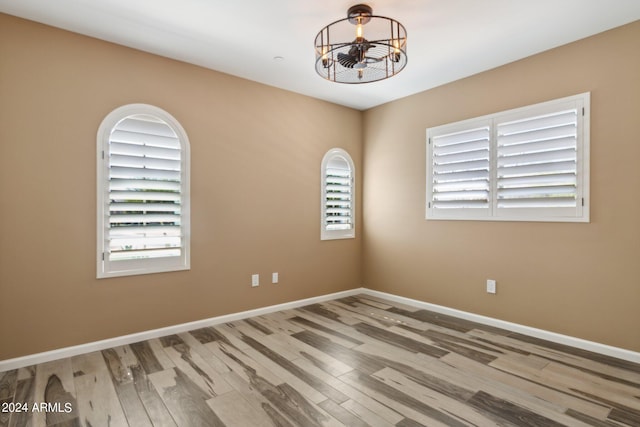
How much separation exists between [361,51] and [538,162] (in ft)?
6.78

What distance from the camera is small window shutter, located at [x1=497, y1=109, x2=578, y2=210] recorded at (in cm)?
308

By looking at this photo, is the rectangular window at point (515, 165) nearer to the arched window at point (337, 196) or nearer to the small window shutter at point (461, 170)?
the small window shutter at point (461, 170)

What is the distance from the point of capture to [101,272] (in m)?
3.00

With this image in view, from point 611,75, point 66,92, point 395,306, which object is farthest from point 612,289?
point 66,92

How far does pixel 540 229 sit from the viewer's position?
3287 millimetres

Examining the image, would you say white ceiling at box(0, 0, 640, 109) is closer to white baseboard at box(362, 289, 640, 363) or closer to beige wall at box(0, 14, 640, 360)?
beige wall at box(0, 14, 640, 360)

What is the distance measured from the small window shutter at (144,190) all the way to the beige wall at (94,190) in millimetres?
164

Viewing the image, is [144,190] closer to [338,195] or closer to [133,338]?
[133,338]

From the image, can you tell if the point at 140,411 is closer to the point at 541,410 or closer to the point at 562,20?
the point at 541,410

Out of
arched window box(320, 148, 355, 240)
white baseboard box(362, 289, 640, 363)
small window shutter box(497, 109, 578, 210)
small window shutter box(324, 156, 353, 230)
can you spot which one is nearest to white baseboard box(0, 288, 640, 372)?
white baseboard box(362, 289, 640, 363)

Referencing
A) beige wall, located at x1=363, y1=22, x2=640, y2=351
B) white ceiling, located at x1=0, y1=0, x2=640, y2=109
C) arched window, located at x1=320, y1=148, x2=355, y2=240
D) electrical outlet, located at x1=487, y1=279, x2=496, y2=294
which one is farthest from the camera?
arched window, located at x1=320, y1=148, x2=355, y2=240

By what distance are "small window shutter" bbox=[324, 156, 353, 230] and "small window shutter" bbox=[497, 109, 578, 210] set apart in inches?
79.4

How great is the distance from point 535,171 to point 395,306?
Answer: 2.23 metres

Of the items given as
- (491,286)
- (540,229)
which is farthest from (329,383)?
(540,229)
